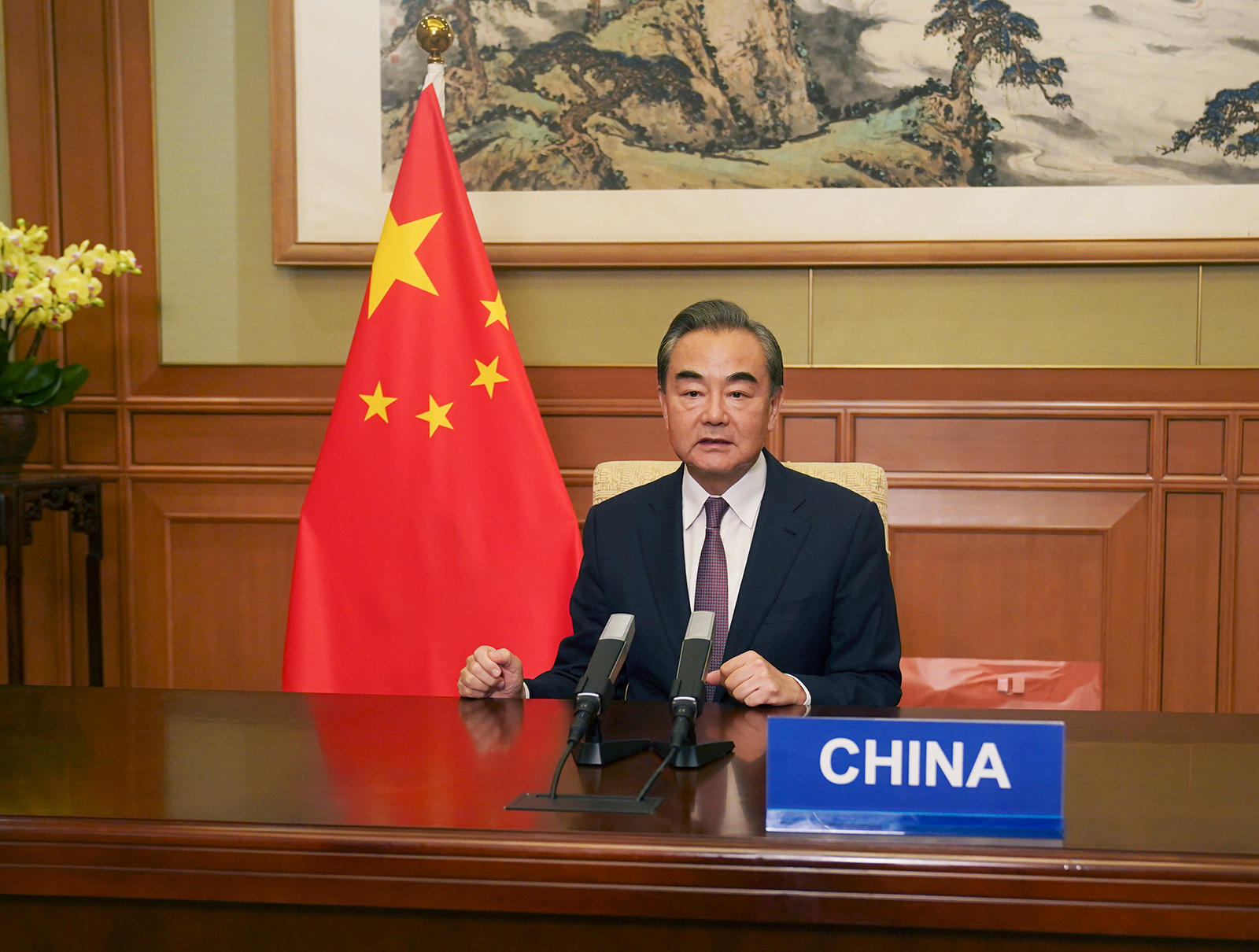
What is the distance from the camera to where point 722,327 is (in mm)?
1947

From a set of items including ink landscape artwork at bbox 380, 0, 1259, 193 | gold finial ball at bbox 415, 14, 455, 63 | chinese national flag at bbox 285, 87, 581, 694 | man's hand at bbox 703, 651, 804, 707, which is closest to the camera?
man's hand at bbox 703, 651, 804, 707

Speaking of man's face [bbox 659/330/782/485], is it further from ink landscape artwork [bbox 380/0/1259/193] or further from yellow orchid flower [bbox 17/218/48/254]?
yellow orchid flower [bbox 17/218/48/254]

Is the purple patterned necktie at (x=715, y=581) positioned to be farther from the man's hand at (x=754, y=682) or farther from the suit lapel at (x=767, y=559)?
the man's hand at (x=754, y=682)

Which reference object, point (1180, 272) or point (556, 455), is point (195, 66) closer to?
point (556, 455)

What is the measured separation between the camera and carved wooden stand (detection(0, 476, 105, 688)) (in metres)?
2.80

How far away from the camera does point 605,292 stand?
10.3 ft

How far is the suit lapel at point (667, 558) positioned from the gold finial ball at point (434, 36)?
1538 mm

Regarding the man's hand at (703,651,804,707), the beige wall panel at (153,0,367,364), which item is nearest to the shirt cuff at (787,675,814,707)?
the man's hand at (703,651,804,707)

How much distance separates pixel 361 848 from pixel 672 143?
250 cm

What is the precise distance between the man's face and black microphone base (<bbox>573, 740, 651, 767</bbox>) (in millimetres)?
750

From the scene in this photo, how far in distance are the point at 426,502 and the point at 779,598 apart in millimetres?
1177

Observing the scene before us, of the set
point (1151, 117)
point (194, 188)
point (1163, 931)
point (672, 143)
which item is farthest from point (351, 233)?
point (1163, 931)

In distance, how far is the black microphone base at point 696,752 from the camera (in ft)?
3.95

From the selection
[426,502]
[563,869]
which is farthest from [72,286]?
[563,869]
